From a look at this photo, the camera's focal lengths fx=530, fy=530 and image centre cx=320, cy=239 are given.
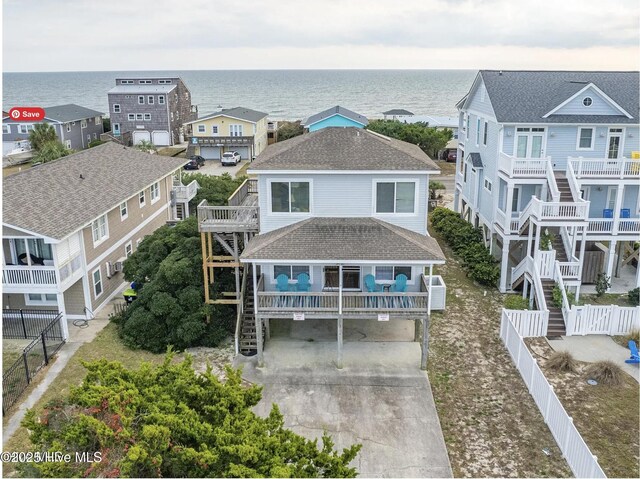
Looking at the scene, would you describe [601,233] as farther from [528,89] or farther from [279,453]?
[279,453]

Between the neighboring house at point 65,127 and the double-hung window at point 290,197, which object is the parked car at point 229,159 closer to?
the neighboring house at point 65,127

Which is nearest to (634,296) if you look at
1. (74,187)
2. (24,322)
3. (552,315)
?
(552,315)

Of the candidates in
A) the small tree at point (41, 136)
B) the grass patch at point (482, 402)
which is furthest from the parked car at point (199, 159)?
the grass patch at point (482, 402)

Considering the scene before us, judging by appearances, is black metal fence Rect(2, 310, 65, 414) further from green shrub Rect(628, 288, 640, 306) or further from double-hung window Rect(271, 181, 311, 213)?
green shrub Rect(628, 288, 640, 306)

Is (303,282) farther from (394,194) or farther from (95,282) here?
(95,282)

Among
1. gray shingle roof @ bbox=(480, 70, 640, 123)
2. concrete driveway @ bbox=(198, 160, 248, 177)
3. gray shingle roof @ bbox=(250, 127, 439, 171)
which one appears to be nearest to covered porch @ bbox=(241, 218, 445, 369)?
gray shingle roof @ bbox=(250, 127, 439, 171)

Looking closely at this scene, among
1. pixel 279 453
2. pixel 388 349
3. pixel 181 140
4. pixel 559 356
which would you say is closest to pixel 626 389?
pixel 559 356

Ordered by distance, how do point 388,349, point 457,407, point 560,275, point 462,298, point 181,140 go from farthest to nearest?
point 181,140 → point 462,298 → point 560,275 → point 388,349 → point 457,407
